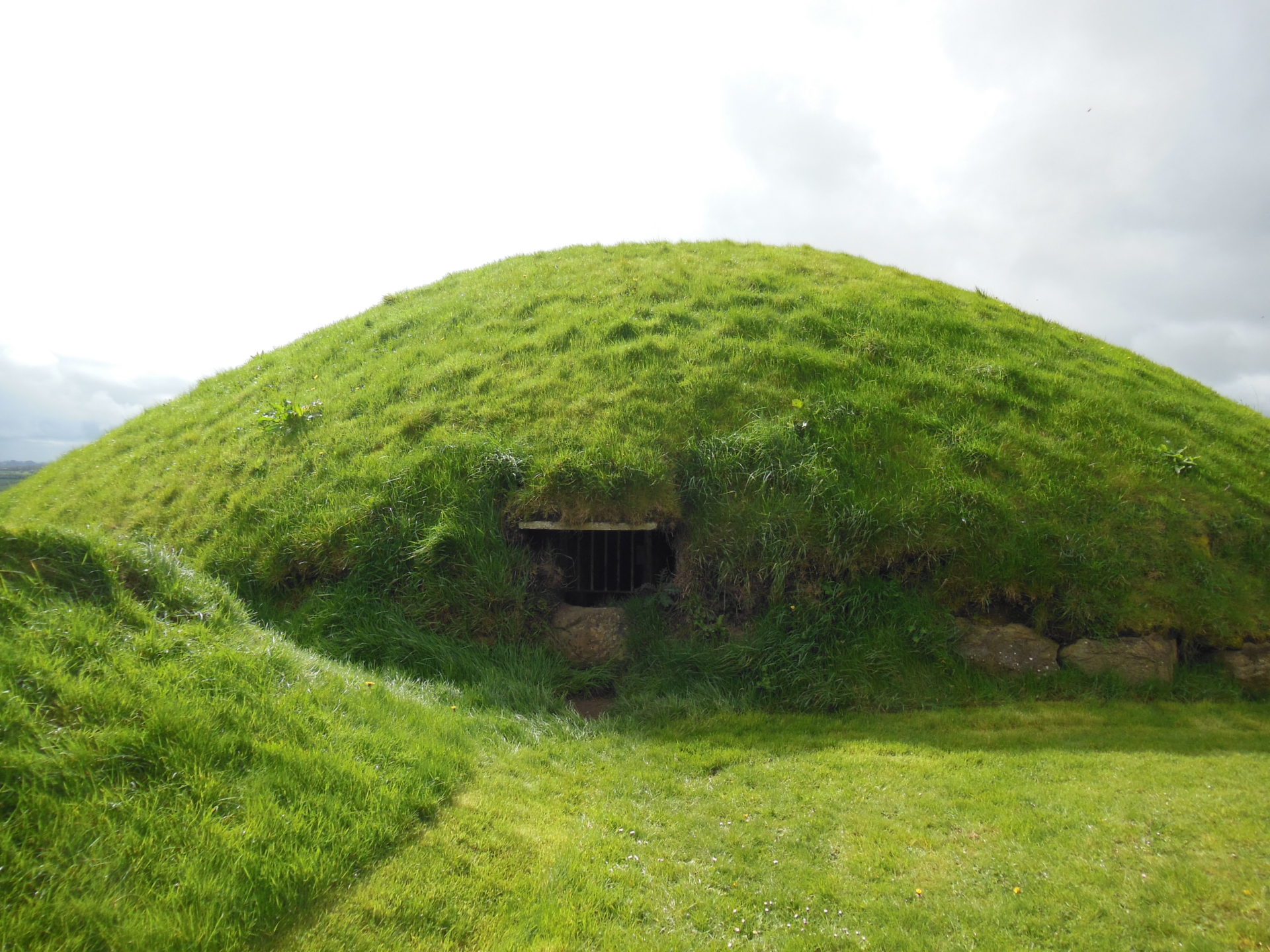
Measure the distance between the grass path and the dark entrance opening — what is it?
7.27 feet

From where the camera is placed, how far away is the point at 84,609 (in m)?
4.61

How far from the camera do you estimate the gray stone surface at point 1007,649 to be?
7145mm

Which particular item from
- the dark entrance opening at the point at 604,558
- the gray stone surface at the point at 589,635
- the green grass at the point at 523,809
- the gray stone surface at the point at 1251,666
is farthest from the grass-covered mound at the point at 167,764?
the gray stone surface at the point at 1251,666

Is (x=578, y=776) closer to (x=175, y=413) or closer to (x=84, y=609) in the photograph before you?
(x=84, y=609)

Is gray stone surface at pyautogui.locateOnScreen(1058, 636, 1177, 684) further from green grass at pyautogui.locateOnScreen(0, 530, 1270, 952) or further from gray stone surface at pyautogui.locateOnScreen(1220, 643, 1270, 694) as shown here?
gray stone surface at pyautogui.locateOnScreen(1220, 643, 1270, 694)

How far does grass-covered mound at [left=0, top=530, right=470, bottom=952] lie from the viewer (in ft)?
9.79

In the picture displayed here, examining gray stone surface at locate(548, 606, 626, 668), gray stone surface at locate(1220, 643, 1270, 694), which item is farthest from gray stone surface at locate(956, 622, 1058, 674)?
gray stone surface at locate(548, 606, 626, 668)

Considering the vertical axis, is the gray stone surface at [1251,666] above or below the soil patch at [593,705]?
above

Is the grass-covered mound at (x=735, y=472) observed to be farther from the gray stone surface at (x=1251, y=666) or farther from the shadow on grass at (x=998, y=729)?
the shadow on grass at (x=998, y=729)

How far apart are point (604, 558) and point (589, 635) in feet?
3.82

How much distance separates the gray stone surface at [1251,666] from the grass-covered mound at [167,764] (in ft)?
26.7

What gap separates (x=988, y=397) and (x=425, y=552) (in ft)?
26.2

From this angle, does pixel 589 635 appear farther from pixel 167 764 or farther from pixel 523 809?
pixel 167 764

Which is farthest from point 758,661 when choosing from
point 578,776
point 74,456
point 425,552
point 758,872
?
point 74,456
